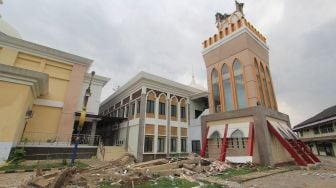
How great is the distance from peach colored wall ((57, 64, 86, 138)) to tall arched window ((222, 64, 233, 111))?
46.6ft

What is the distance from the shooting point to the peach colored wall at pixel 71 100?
52.8ft

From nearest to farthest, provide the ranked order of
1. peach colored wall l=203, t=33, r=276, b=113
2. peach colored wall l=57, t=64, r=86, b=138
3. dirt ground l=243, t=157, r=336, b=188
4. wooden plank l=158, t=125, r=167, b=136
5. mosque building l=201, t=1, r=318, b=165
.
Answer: dirt ground l=243, t=157, r=336, b=188, mosque building l=201, t=1, r=318, b=165, peach colored wall l=203, t=33, r=276, b=113, peach colored wall l=57, t=64, r=86, b=138, wooden plank l=158, t=125, r=167, b=136

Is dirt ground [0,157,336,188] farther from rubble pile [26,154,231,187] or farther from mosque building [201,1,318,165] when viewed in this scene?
mosque building [201,1,318,165]

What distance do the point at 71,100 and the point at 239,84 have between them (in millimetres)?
15686

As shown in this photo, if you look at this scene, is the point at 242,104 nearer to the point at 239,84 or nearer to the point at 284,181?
the point at 239,84

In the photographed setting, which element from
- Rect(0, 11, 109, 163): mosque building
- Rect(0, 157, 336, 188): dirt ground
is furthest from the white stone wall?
Rect(0, 157, 336, 188): dirt ground

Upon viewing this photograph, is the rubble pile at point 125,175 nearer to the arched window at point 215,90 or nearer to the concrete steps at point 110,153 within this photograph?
the concrete steps at point 110,153

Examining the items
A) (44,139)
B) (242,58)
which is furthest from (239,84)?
(44,139)

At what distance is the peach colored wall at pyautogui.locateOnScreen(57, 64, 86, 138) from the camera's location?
634 inches

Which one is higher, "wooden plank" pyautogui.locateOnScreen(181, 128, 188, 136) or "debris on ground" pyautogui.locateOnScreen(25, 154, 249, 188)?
"wooden plank" pyautogui.locateOnScreen(181, 128, 188, 136)

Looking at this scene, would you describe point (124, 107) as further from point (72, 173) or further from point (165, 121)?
point (72, 173)

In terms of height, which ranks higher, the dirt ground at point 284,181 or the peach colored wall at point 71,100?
the peach colored wall at point 71,100

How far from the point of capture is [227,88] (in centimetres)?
1567

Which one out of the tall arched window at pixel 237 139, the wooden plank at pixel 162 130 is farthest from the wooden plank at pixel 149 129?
the tall arched window at pixel 237 139
